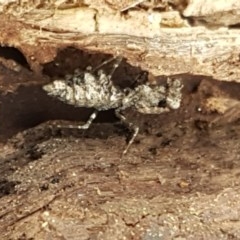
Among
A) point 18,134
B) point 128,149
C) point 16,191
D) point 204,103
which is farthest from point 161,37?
point 16,191

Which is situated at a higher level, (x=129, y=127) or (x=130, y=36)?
(x=130, y=36)

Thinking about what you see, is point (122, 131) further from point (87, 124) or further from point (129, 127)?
point (87, 124)

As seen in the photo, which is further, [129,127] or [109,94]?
[109,94]

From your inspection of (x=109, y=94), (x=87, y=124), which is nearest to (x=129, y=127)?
(x=87, y=124)

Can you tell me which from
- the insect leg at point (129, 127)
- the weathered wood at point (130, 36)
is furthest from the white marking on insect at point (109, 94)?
the weathered wood at point (130, 36)

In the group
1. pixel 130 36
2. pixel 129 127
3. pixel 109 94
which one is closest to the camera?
pixel 129 127

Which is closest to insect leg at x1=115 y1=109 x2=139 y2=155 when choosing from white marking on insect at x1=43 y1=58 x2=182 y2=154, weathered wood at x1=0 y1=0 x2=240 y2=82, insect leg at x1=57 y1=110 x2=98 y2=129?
white marking on insect at x1=43 y1=58 x2=182 y2=154

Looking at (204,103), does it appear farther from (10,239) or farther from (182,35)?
(10,239)
